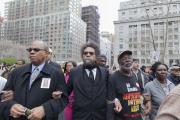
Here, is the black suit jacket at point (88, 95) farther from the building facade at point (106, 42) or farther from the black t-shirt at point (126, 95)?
the building facade at point (106, 42)

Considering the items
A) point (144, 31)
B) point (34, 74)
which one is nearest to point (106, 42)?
point (144, 31)

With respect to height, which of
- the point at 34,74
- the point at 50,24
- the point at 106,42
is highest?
the point at 50,24

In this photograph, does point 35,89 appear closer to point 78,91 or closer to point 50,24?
point 78,91

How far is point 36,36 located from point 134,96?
127 metres

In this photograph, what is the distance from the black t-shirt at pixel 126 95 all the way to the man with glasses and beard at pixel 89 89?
0.53 feet

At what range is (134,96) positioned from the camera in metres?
4.53

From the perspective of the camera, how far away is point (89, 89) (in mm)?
4207

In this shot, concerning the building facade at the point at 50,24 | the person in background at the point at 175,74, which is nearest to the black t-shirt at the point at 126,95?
the person in background at the point at 175,74

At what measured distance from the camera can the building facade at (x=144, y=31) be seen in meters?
85.6

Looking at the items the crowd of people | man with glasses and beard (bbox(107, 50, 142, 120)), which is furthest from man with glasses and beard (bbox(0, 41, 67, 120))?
man with glasses and beard (bbox(107, 50, 142, 120))

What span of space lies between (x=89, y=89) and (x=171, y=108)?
309 centimetres

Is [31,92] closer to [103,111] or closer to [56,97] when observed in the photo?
[56,97]

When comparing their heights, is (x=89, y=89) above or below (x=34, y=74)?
below

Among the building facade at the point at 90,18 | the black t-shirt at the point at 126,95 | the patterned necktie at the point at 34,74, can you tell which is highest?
the building facade at the point at 90,18
